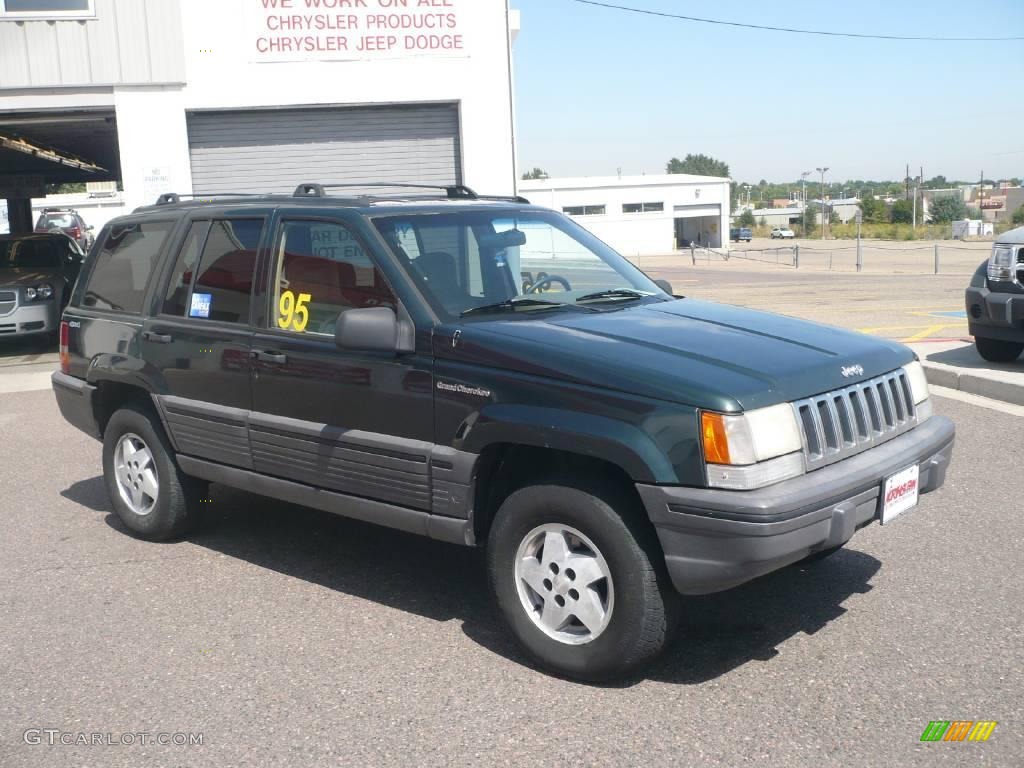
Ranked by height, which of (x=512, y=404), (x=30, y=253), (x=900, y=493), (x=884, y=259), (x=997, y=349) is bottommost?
(x=884, y=259)

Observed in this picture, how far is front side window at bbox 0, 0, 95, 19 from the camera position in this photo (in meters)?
14.0

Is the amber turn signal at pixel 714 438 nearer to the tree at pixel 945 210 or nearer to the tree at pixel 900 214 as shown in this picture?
the tree at pixel 900 214

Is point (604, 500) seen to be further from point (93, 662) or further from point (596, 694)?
point (93, 662)

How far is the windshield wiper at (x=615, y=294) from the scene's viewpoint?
5113 mm

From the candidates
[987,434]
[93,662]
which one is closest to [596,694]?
[93,662]

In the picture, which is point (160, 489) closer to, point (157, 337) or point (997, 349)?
point (157, 337)

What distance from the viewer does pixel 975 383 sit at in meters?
9.80

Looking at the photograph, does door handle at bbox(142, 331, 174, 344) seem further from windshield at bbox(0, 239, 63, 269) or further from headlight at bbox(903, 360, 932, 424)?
windshield at bbox(0, 239, 63, 269)

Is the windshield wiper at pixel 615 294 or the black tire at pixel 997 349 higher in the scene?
the windshield wiper at pixel 615 294

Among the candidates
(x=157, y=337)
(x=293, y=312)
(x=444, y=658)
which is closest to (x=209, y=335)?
(x=157, y=337)

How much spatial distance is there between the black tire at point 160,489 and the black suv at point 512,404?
1cm

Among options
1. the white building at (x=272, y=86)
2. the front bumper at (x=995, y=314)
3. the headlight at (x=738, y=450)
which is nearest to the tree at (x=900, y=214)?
the white building at (x=272, y=86)

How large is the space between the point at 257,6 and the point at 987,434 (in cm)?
1113

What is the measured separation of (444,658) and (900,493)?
6.30ft
